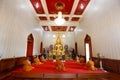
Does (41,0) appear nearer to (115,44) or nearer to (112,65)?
(115,44)

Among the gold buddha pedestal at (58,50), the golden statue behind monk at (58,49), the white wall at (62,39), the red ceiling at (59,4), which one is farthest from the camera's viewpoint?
the white wall at (62,39)

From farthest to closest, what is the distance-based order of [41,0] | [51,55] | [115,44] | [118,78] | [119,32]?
[51,55]
[41,0]
[115,44]
[119,32]
[118,78]

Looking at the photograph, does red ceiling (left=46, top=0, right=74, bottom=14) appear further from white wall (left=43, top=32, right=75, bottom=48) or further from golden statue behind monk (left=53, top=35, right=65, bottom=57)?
white wall (left=43, top=32, right=75, bottom=48)

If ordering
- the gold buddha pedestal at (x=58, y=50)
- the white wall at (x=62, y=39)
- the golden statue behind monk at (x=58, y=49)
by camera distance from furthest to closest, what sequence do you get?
the white wall at (x=62, y=39) → the golden statue behind monk at (x=58, y=49) → the gold buddha pedestal at (x=58, y=50)

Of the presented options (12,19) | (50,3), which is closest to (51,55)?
(50,3)

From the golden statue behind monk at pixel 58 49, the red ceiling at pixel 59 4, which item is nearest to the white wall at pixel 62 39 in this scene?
the golden statue behind monk at pixel 58 49

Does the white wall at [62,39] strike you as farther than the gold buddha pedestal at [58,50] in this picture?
Yes

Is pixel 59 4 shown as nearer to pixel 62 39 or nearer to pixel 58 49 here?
pixel 58 49

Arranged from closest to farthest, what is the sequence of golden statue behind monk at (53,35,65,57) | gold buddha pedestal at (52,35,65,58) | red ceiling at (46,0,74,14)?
red ceiling at (46,0,74,14) < gold buddha pedestal at (52,35,65,58) < golden statue behind monk at (53,35,65,57)

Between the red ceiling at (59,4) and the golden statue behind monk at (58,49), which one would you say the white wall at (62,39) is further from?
the red ceiling at (59,4)

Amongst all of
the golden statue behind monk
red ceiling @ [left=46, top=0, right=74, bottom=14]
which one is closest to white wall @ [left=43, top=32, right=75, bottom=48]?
the golden statue behind monk

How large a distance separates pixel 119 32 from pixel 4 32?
3.85m

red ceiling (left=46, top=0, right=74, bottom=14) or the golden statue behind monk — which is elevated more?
red ceiling (left=46, top=0, right=74, bottom=14)

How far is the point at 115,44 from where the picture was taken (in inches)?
133
